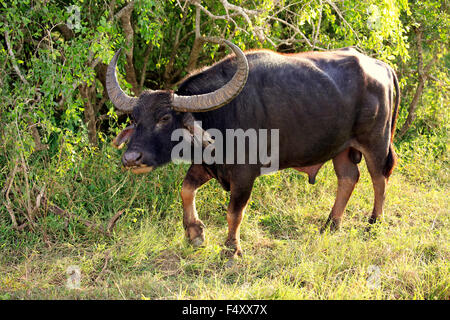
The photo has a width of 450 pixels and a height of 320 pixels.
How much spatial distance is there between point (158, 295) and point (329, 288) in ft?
3.82

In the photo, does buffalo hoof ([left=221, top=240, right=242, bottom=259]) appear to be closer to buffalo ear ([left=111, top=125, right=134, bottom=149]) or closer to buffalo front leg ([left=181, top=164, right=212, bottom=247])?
→ buffalo front leg ([left=181, top=164, right=212, bottom=247])

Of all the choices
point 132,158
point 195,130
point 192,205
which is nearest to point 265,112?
point 195,130

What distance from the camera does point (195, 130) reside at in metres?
3.86

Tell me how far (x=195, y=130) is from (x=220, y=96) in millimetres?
329

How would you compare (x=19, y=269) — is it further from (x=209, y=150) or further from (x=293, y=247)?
(x=293, y=247)

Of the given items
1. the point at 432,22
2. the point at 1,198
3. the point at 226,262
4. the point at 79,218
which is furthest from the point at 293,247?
the point at 432,22

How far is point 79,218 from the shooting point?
439 centimetres

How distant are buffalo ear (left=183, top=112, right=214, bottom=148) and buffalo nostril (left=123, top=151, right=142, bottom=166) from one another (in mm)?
441

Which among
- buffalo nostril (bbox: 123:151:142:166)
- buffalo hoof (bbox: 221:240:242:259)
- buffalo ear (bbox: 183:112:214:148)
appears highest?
buffalo ear (bbox: 183:112:214:148)

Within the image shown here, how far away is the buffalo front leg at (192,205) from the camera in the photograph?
434 centimetres


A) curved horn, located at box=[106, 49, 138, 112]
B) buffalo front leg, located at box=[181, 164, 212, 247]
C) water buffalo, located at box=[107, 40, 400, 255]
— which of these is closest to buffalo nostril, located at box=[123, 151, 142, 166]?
water buffalo, located at box=[107, 40, 400, 255]

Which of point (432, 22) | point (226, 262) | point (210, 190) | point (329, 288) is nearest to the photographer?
point (329, 288)

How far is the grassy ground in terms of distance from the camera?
3.54 meters

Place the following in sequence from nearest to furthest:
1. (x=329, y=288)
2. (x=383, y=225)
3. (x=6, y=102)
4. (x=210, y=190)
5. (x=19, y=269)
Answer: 1. (x=329, y=288)
2. (x=19, y=269)
3. (x=6, y=102)
4. (x=383, y=225)
5. (x=210, y=190)
